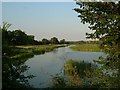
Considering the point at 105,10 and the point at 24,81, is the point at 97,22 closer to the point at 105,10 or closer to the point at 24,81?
the point at 105,10

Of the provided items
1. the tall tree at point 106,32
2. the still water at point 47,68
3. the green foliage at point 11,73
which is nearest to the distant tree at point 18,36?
the still water at point 47,68

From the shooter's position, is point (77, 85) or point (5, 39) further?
point (77, 85)

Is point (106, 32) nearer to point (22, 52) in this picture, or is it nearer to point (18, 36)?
point (18, 36)

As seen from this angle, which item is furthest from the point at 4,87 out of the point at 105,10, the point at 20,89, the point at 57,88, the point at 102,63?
the point at 105,10

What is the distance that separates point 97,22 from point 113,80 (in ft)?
4.52

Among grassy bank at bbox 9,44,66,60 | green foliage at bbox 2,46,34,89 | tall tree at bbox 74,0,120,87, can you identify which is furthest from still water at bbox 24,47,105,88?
green foliage at bbox 2,46,34,89

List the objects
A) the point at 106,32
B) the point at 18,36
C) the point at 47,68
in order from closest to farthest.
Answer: the point at 106,32 < the point at 18,36 < the point at 47,68

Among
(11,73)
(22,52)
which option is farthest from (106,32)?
(22,52)

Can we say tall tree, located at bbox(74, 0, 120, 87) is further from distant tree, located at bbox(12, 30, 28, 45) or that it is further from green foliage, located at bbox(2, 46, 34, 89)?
distant tree, located at bbox(12, 30, 28, 45)

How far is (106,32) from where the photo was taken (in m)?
5.39

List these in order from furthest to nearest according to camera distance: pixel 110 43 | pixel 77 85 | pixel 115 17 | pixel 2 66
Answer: pixel 77 85, pixel 2 66, pixel 110 43, pixel 115 17

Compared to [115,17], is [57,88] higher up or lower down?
lower down

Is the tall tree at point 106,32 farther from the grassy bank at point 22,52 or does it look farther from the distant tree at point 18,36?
the distant tree at point 18,36

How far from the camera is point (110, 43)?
555cm
